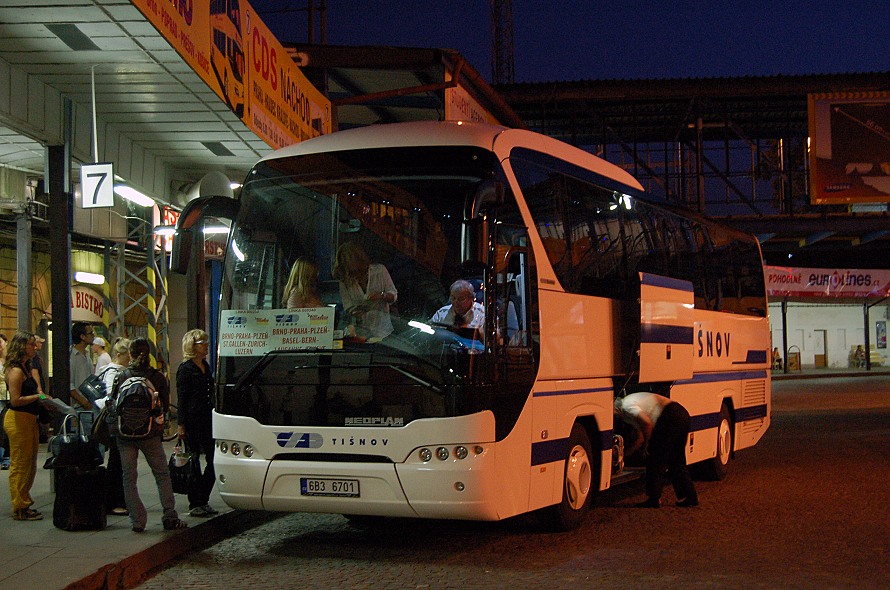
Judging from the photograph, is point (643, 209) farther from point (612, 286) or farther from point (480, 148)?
point (480, 148)

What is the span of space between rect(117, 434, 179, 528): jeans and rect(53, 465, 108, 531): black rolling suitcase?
0.91 ft

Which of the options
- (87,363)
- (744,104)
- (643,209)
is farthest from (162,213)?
(744,104)

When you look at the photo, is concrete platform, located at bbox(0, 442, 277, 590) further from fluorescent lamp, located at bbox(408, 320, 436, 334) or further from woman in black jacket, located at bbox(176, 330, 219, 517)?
fluorescent lamp, located at bbox(408, 320, 436, 334)

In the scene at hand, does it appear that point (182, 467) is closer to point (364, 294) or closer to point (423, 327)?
point (364, 294)

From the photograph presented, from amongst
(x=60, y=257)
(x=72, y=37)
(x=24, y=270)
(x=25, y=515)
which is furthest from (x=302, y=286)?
(x=24, y=270)

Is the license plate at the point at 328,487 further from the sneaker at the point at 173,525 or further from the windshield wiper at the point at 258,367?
the sneaker at the point at 173,525

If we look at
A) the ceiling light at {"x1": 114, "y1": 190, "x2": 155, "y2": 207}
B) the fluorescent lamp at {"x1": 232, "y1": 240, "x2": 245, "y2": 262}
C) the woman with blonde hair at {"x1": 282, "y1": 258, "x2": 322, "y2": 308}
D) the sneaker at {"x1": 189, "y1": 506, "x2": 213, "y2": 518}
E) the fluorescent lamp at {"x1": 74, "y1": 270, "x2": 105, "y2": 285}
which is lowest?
the sneaker at {"x1": 189, "y1": 506, "x2": 213, "y2": 518}

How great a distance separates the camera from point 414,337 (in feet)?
27.1

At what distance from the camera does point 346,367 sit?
8406 millimetres

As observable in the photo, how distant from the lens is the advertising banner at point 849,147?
2931 centimetres

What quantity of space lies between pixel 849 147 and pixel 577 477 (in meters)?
22.8

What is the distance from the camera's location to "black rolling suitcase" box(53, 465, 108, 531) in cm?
911

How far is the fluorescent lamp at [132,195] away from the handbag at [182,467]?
4896 mm

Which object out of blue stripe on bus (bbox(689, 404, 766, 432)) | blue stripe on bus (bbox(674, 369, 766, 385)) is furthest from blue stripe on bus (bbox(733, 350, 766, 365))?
blue stripe on bus (bbox(689, 404, 766, 432))
